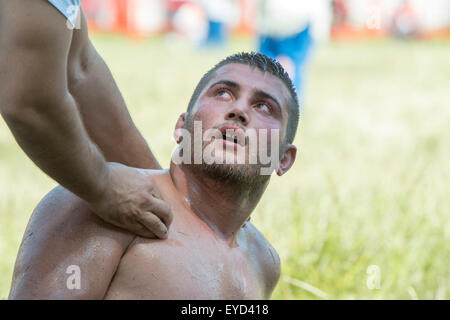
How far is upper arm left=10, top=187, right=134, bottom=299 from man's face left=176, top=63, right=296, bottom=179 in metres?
0.35

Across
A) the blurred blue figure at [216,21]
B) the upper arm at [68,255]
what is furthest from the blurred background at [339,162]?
the upper arm at [68,255]

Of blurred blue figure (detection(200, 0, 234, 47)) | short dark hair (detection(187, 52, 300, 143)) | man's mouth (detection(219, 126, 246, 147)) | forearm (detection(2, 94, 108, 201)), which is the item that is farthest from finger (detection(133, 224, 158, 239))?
blurred blue figure (detection(200, 0, 234, 47))

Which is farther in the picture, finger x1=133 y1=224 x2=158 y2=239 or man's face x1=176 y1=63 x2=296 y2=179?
man's face x1=176 y1=63 x2=296 y2=179

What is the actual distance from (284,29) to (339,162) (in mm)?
1168

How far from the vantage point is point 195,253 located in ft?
6.64

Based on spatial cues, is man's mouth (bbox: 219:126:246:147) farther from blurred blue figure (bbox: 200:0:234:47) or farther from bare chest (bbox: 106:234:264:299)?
blurred blue figure (bbox: 200:0:234:47)

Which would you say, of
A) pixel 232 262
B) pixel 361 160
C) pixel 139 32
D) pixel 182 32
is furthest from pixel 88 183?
pixel 139 32

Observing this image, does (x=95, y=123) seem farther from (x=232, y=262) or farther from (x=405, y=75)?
(x=405, y=75)

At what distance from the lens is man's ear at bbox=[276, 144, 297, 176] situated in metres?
2.38

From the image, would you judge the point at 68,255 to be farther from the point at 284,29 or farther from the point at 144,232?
the point at 284,29

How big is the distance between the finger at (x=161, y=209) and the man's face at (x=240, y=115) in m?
0.19

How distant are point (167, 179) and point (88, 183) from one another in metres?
0.43

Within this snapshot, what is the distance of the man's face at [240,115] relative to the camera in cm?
206
